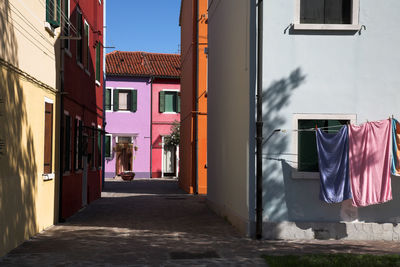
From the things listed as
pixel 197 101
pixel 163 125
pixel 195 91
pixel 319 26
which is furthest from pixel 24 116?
pixel 163 125

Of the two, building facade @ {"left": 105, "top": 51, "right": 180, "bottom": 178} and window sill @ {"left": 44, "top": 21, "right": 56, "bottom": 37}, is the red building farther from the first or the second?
building facade @ {"left": 105, "top": 51, "right": 180, "bottom": 178}

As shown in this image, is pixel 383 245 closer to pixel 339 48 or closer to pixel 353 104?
pixel 353 104

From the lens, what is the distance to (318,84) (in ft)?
40.2

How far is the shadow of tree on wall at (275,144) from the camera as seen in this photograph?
39.6 feet

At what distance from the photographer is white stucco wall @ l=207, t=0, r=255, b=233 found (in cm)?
1227

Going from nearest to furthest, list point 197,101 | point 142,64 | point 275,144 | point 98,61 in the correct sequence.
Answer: point 275,144 → point 98,61 → point 197,101 → point 142,64

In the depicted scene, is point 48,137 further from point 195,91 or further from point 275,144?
point 195,91

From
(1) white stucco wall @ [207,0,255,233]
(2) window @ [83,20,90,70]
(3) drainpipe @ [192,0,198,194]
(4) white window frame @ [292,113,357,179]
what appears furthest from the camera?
(3) drainpipe @ [192,0,198,194]

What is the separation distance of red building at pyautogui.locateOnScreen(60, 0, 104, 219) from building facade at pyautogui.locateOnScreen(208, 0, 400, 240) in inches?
189

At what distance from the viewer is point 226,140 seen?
50.2 feet

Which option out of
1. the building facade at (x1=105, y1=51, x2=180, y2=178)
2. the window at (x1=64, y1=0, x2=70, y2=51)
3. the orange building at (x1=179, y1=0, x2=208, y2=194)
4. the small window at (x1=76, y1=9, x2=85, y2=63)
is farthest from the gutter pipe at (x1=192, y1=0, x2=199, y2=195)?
the building facade at (x1=105, y1=51, x2=180, y2=178)

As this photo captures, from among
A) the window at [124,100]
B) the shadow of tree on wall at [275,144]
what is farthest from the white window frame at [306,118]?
the window at [124,100]

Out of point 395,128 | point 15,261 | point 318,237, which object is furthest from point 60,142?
point 395,128

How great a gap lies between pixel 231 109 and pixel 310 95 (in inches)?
107
